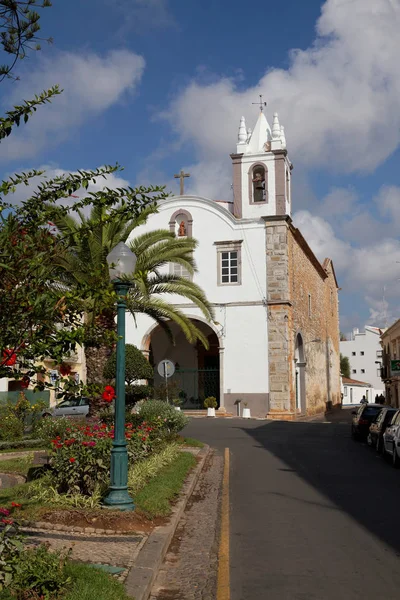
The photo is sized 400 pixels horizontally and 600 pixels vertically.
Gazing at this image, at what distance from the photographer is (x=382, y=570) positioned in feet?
20.6

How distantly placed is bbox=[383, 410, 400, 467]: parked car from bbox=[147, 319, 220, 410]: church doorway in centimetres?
2021

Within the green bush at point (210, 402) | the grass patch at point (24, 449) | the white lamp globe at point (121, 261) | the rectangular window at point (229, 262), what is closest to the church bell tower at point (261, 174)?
the rectangular window at point (229, 262)

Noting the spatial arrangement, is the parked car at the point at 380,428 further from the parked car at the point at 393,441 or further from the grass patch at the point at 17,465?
the grass patch at the point at 17,465

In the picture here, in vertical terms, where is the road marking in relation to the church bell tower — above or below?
below

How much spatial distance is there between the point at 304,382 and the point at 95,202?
35.4m

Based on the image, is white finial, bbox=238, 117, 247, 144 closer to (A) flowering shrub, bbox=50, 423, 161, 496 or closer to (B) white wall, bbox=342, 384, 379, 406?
(A) flowering shrub, bbox=50, 423, 161, 496

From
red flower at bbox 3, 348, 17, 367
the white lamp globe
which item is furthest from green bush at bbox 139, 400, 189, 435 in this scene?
red flower at bbox 3, 348, 17, 367

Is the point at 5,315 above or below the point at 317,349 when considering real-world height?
below

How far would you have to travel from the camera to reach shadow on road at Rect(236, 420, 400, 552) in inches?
356

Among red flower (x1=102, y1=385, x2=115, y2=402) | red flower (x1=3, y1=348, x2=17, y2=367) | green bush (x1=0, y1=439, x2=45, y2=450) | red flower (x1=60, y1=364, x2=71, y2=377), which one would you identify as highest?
red flower (x1=3, y1=348, x2=17, y2=367)

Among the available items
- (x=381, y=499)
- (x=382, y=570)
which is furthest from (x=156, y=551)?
(x=381, y=499)

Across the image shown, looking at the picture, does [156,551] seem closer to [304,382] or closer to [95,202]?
[95,202]

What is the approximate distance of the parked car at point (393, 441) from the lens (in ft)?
48.9

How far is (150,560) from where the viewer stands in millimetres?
6168
